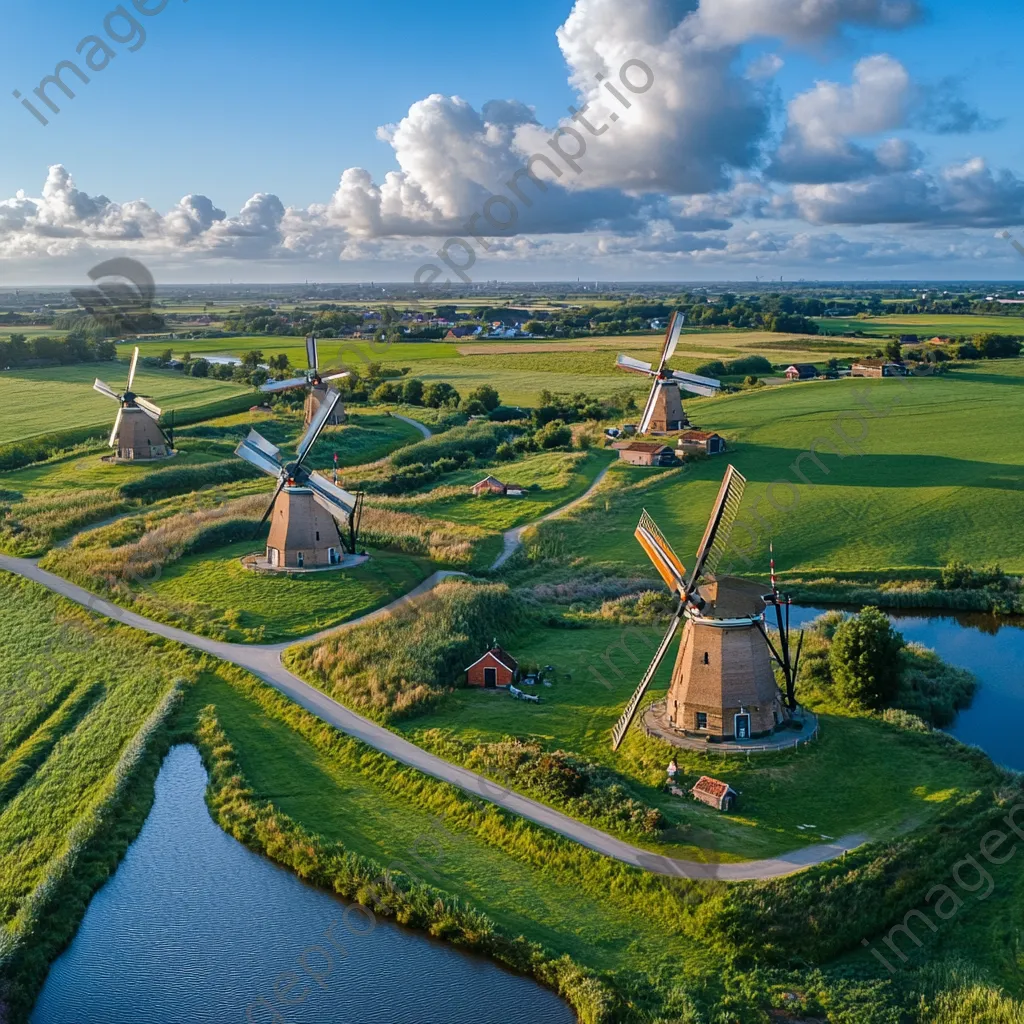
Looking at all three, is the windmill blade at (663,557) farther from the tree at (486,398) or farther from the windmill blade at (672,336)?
the tree at (486,398)

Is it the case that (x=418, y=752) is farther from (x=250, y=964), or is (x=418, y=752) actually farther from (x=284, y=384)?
(x=284, y=384)

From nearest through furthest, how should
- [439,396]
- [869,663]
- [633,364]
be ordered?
[869,663]
[633,364]
[439,396]

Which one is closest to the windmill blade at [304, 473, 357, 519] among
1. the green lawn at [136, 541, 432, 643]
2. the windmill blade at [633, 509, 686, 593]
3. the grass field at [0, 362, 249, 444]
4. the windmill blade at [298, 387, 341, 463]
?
the windmill blade at [298, 387, 341, 463]

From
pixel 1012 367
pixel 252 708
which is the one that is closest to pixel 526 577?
pixel 252 708

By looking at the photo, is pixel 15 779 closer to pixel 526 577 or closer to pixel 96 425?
pixel 526 577

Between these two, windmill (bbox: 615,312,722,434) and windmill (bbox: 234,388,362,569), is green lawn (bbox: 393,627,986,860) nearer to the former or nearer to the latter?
windmill (bbox: 234,388,362,569)

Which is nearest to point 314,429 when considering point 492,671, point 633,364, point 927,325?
point 492,671

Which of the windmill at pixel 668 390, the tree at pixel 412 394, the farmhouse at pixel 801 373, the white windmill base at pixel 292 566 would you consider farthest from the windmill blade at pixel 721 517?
the farmhouse at pixel 801 373
